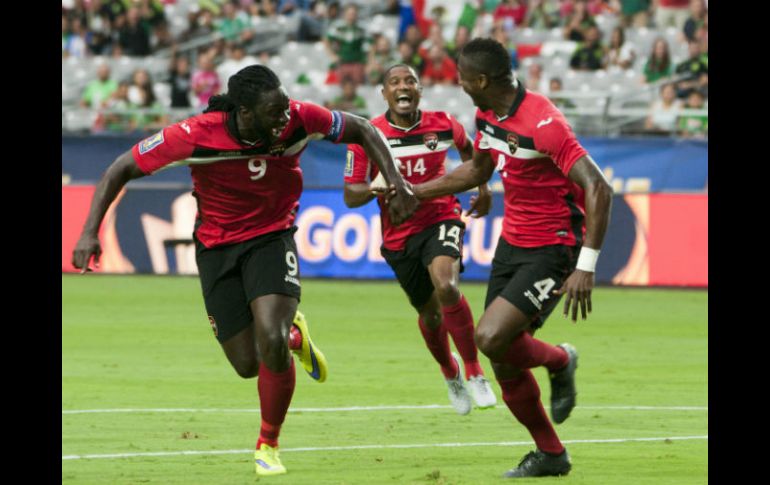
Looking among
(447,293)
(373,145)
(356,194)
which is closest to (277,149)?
(373,145)

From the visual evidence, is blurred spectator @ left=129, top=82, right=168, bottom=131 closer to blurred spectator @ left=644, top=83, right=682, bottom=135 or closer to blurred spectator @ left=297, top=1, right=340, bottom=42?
blurred spectator @ left=297, top=1, right=340, bottom=42

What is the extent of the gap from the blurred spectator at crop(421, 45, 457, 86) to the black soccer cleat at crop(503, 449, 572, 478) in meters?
17.9

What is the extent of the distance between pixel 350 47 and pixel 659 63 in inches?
223

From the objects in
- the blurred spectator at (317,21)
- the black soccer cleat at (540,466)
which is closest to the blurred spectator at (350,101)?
the blurred spectator at (317,21)

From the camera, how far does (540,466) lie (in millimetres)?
8281

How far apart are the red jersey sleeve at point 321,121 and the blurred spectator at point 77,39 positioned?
2121 centimetres

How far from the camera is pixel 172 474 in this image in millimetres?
8320

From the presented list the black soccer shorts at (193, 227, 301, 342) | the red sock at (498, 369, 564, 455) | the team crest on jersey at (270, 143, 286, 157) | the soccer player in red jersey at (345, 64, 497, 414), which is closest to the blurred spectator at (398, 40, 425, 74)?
the soccer player in red jersey at (345, 64, 497, 414)

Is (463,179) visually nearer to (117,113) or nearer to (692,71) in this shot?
(692,71)

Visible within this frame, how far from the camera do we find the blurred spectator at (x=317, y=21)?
2839 centimetres

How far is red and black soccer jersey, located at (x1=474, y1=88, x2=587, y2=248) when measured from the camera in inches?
328
